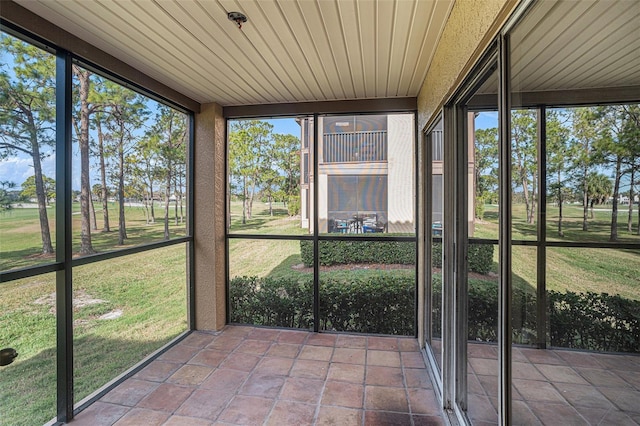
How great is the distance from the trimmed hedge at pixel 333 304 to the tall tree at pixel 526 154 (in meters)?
2.49

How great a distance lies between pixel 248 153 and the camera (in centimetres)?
368

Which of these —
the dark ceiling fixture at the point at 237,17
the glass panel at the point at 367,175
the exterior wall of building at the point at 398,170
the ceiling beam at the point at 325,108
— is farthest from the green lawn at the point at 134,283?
the dark ceiling fixture at the point at 237,17

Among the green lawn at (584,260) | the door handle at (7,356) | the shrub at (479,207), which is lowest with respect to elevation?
the door handle at (7,356)

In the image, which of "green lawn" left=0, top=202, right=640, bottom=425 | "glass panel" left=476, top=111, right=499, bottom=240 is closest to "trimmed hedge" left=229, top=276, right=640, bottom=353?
"green lawn" left=0, top=202, right=640, bottom=425

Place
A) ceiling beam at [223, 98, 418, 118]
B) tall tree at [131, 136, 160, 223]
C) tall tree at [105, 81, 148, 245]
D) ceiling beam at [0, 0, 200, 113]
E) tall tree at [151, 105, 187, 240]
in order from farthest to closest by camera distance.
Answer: ceiling beam at [223, 98, 418, 118]
tall tree at [151, 105, 187, 240]
tall tree at [131, 136, 160, 223]
tall tree at [105, 81, 148, 245]
ceiling beam at [0, 0, 200, 113]

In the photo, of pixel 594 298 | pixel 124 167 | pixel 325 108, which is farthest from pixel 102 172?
pixel 594 298

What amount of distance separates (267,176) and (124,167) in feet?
4.76

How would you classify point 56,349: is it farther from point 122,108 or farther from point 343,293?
point 343,293

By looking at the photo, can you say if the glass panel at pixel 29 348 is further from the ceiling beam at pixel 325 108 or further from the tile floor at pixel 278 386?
the ceiling beam at pixel 325 108

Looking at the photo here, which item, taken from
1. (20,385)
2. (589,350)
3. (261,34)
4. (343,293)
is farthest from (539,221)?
(20,385)

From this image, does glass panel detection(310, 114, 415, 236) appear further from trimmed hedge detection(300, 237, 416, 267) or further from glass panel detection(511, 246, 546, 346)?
glass panel detection(511, 246, 546, 346)

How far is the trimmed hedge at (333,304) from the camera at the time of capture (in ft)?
11.2

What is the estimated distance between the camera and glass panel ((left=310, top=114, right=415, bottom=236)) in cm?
339

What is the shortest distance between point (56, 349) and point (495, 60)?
309 centimetres
